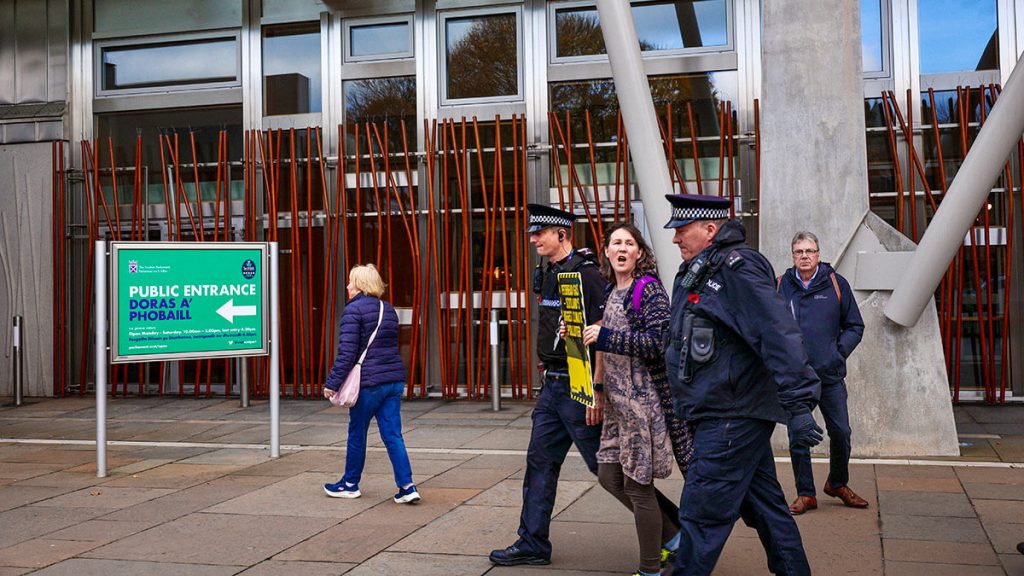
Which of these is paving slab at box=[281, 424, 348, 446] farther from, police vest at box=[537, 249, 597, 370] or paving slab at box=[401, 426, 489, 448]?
police vest at box=[537, 249, 597, 370]

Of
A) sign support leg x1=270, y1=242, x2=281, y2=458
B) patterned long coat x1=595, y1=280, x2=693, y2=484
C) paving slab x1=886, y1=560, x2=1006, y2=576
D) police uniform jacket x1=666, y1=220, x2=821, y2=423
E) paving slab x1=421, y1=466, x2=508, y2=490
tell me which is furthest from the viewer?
sign support leg x1=270, y1=242, x2=281, y2=458

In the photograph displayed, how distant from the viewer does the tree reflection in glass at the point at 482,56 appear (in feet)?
45.5

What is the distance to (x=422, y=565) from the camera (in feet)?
18.6

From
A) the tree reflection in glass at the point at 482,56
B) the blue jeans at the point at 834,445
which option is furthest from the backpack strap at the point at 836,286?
the tree reflection in glass at the point at 482,56

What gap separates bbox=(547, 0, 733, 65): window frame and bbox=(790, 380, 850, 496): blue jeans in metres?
6.95

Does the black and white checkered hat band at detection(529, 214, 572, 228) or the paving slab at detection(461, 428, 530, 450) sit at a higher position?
the black and white checkered hat band at detection(529, 214, 572, 228)

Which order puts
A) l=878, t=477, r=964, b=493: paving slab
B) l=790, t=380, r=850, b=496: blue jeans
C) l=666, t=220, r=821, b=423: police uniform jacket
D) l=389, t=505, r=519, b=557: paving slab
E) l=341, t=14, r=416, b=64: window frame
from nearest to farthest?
1. l=666, t=220, r=821, b=423: police uniform jacket
2. l=389, t=505, r=519, b=557: paving slab
3. l=790, t=380, r=850, b=496: blue jeans
4. l=878, t=477, r=964, b=493: paving slab
5. l=341, t=14, r=416, b=64: window frame

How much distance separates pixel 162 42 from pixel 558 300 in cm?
1126

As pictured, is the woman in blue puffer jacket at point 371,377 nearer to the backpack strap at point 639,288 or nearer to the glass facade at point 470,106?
the backpack strap at point 639,288

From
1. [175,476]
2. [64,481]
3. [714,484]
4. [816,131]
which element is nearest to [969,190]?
[816,131]

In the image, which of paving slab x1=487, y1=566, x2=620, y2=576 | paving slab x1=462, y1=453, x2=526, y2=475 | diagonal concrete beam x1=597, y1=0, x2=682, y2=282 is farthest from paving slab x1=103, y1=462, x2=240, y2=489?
diagonal concrete beam x1=597, y1=0, x2=682, y2=282

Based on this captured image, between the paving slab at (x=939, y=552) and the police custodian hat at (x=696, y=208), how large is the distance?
2382 mm

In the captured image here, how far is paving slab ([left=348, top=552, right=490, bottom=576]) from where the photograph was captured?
554cm

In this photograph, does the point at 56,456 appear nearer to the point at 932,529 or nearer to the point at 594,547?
the point at 594,547
